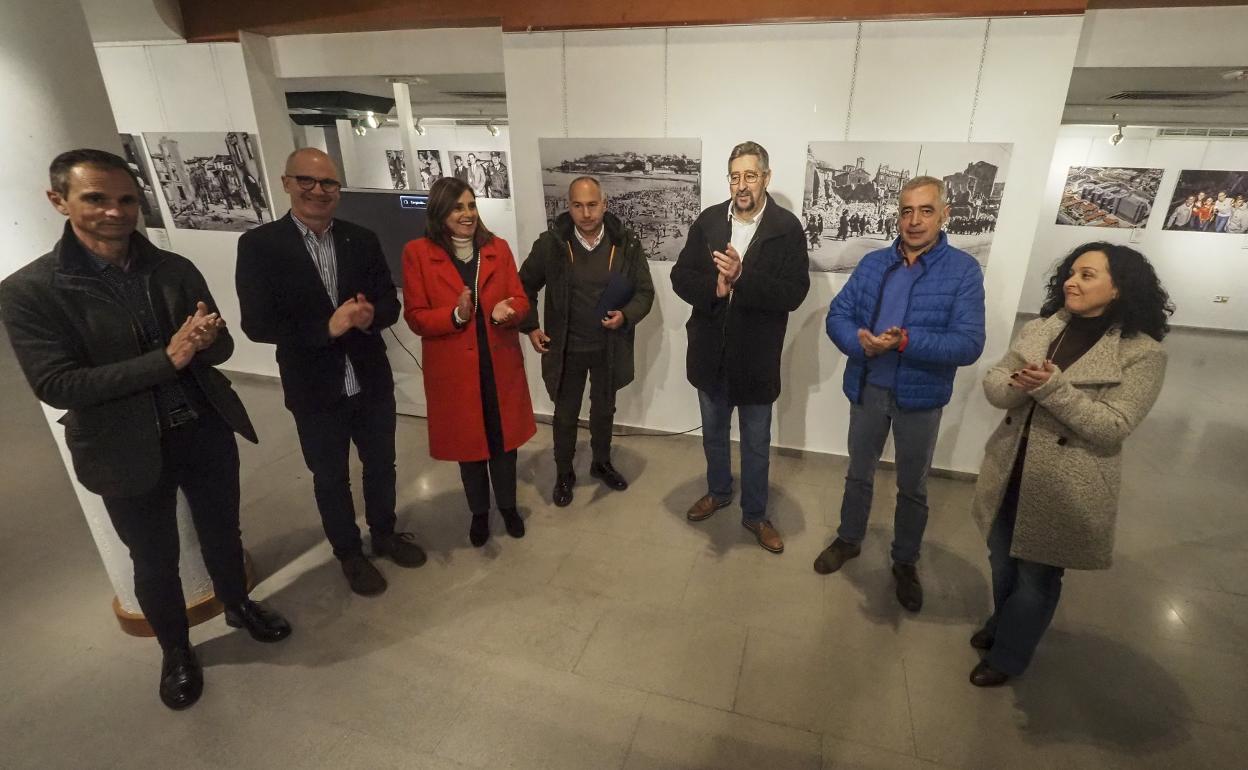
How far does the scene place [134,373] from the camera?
1828 millimetres

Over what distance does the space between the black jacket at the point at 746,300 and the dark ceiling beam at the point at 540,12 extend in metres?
1.33

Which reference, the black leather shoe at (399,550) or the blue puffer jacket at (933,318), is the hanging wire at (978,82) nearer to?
the blue puffer jacket at (933,318)

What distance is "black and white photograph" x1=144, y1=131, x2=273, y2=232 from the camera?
183 inches

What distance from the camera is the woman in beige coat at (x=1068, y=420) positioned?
176 centimetres

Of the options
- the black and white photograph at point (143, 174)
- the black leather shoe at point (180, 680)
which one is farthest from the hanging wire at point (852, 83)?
the black and white photograph at point (143, 174)

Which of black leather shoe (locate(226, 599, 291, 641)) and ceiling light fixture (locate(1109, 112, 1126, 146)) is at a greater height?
ceiling light fixture (locate(1109, 112, 1126, 146))

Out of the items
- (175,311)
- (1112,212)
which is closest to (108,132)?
(175,311)

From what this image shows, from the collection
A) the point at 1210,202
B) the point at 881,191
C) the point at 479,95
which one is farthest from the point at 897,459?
the point at 1210,202

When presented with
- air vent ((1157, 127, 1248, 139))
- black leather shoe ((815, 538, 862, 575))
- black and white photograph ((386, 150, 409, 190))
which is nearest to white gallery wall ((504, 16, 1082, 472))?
black leather shoe ((815, 538, 862, 575))

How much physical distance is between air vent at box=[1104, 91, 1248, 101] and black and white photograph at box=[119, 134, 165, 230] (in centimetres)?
903

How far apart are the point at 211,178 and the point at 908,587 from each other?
5897 mm

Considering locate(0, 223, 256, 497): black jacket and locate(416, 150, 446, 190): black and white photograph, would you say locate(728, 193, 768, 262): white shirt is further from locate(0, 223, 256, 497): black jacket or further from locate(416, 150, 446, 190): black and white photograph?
locate(416, 150, 446, 190): black and white photograph

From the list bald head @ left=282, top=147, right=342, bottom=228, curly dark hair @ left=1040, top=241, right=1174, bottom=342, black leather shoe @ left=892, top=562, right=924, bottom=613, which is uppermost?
bald head @ left=282, top=147, right=342, bottom=228

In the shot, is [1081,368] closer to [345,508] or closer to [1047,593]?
[1047,593]
